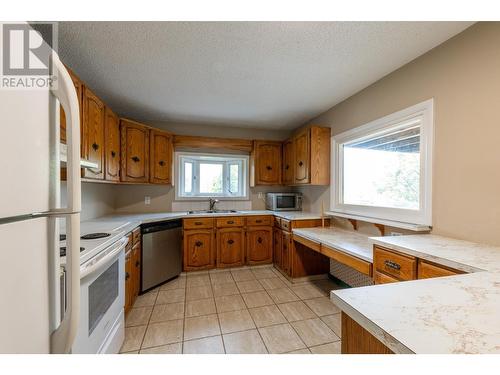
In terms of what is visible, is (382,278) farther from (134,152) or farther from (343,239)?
(134,152)

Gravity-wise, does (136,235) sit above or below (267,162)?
below

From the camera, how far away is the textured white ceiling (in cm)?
143

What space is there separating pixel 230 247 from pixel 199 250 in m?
0.45

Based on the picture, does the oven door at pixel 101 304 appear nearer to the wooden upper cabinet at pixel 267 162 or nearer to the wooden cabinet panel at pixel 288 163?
the wooden upper cabinet at pixel 267 162

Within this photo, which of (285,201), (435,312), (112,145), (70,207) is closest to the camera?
(435,312)

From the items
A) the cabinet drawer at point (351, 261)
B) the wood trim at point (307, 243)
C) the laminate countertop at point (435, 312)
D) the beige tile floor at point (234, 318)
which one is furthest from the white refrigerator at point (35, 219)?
the wood trim at point (307, 243)

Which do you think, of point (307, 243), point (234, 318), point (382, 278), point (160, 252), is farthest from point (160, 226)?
point (382, 278)

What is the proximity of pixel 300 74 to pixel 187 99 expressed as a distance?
1.36 m

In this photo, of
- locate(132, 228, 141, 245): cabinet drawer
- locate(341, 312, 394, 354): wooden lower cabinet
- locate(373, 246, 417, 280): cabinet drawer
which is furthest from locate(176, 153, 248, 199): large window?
locate(341, 312, 394, 354): wooden lower cabinet

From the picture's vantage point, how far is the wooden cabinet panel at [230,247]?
10.2 feet

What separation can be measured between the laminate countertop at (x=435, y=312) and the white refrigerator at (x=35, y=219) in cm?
87

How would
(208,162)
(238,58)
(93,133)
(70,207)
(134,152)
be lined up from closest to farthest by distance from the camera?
1. (70,207)
2. (238,58)
3. (93,133)
4. (134,152)
5. (208,162)

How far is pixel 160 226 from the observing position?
2625 millimetres
